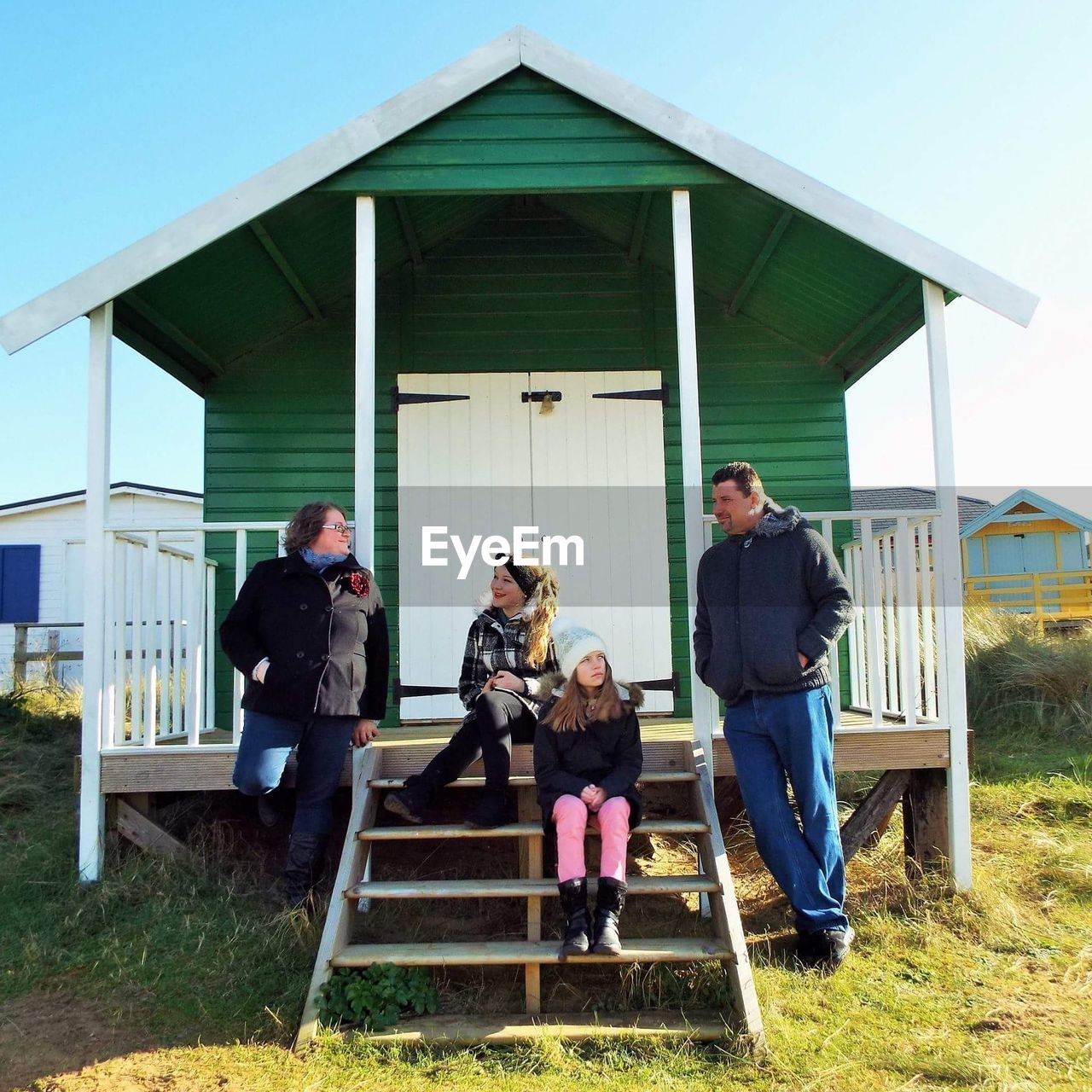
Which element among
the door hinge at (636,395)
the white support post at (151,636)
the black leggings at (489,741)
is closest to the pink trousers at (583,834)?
the black leggings at (489,741)

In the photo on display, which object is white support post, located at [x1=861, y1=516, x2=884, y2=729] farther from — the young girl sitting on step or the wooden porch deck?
the young girl sitting on step

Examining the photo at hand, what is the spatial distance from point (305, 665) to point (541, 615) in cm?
101

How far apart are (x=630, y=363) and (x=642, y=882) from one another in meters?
3.55

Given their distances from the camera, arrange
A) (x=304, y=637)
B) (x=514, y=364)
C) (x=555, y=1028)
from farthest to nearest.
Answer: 1. (x=514, y=364)
2. (x=304, y=637)
3. (x=555, y=1028)

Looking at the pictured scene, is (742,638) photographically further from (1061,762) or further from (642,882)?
(1061,762)

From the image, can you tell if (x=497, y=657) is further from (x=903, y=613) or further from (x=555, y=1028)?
(x=903, y=613)

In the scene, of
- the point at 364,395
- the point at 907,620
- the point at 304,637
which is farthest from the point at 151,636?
the point at 907,620

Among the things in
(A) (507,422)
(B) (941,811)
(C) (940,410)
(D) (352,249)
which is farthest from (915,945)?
(D) (352,249)

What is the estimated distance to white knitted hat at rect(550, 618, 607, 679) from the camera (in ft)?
13.0

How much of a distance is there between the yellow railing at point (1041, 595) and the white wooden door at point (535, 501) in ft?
40.7

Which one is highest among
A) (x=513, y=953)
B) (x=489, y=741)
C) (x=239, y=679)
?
(x=239, y=679)

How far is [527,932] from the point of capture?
12.0 ft

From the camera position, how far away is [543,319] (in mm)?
6414

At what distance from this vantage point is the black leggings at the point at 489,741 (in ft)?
13.3
